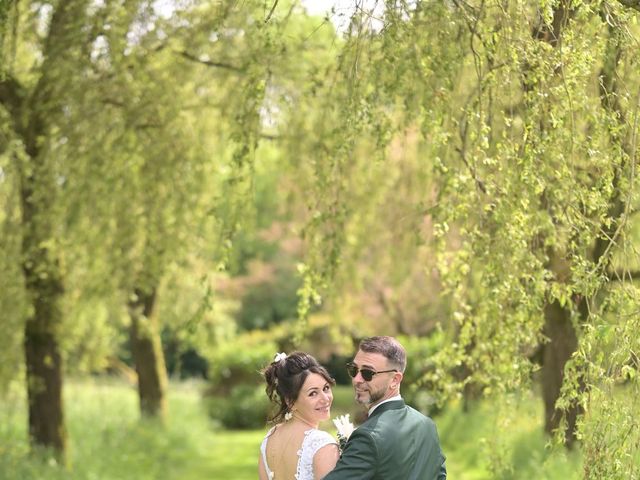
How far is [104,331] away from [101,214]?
22.4ft

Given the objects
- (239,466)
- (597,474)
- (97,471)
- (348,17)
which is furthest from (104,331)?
(597,474)

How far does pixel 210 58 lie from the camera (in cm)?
1217

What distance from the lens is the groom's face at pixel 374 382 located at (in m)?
4.46

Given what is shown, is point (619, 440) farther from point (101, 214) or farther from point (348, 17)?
point (101, 214)

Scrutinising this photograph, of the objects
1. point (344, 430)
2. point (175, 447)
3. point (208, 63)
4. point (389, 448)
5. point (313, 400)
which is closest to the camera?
point (389, 448)

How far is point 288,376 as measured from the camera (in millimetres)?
4891

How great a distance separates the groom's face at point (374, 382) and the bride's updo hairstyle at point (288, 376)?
42 cm

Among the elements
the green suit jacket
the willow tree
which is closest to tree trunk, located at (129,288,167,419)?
the willow tree

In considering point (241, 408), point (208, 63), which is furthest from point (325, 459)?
point (241, 408)

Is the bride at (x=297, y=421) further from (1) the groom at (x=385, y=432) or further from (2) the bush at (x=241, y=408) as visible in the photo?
(2) the bush at (x=241, y=408)

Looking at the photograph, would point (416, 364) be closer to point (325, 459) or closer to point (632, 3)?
point (632, 3)

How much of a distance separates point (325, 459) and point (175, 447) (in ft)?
45.6

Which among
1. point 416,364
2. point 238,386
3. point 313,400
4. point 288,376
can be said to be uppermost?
point 288,376

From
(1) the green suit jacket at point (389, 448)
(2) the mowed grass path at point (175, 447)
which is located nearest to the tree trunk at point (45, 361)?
(2) the mowed grass path at point (175, 447)
